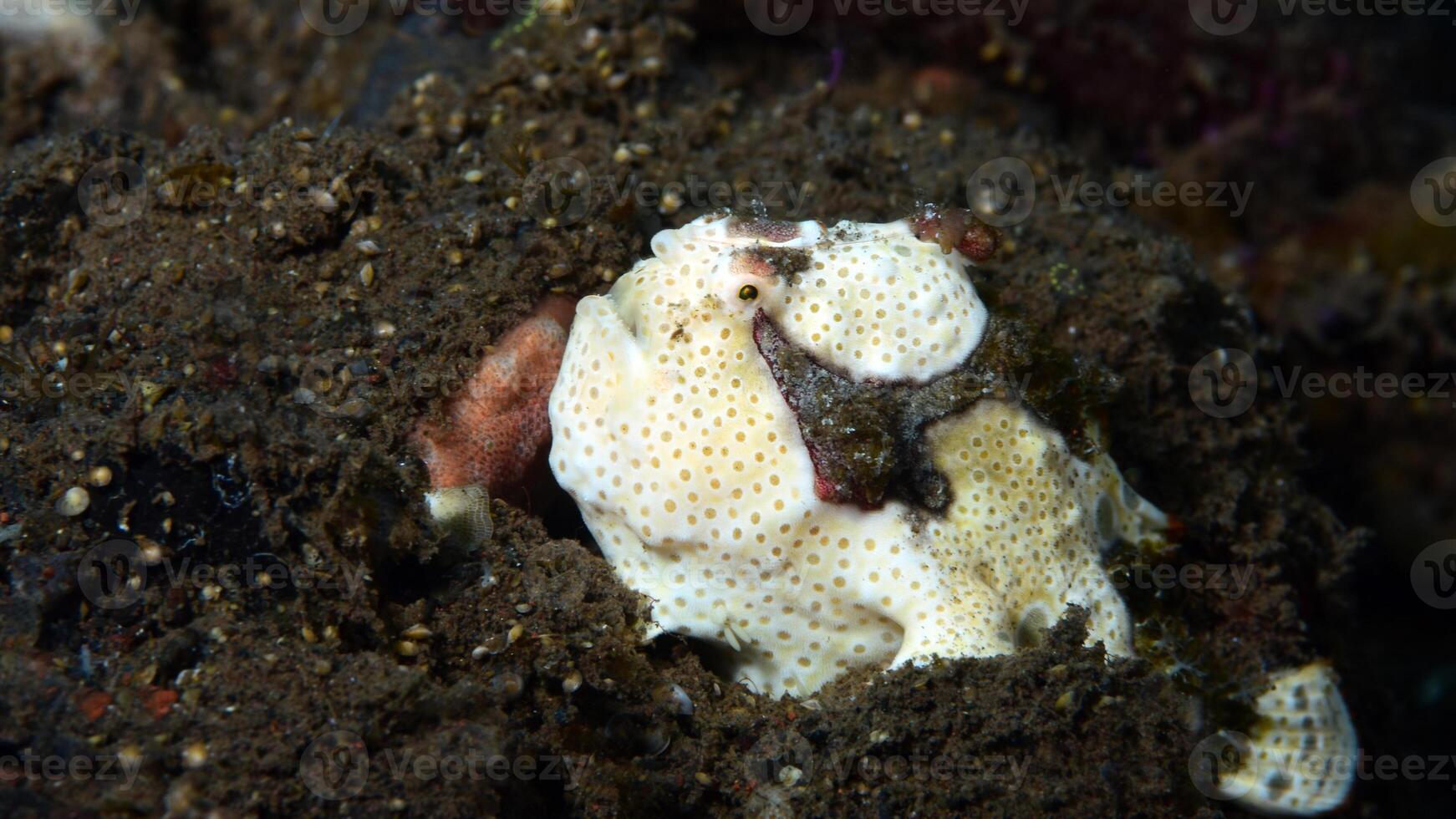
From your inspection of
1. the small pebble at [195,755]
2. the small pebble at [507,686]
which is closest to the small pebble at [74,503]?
the small pebble at [195,755]

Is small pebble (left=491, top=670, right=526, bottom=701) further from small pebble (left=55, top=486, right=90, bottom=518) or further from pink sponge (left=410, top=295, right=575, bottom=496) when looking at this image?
small pebble (left=55, top=486, right=90, bottom=518)

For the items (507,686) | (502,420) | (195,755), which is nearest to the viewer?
(195,755)

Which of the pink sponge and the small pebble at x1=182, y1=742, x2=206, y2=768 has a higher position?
the pink sponge

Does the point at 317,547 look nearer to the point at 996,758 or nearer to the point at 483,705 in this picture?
the point at 483,705

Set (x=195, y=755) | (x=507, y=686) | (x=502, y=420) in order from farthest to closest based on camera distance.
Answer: (x=502, y=420)
(x=507, y=686)
(x=195, y=755)

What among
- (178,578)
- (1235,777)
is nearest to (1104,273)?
(1235,777)

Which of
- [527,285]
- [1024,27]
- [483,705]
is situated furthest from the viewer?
[1024,27]

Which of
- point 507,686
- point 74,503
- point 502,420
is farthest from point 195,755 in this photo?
point 502,420

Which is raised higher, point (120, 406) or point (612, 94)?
point (612, 94)

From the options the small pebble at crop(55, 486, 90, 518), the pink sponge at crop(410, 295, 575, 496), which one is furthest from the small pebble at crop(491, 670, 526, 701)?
the small pebble at crop(55, 486, 90, 518)

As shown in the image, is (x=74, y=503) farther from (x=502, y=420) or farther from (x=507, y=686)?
(x=507, y=686)

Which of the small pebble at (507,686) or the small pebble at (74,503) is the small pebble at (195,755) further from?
the small pebble at (74,503)
